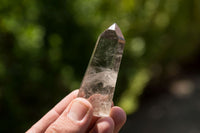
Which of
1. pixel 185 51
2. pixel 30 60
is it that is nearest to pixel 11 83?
pixel 30 60

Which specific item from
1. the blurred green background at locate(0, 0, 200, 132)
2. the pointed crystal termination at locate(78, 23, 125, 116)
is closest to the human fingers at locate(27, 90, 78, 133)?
the pointed crystal termination at locate(78, 23, 125, 116)

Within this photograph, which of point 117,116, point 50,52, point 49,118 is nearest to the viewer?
point 117,116

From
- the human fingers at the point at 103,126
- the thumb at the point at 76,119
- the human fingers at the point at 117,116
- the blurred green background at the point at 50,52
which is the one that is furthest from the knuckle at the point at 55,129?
the blurred green background at the point at 50,52

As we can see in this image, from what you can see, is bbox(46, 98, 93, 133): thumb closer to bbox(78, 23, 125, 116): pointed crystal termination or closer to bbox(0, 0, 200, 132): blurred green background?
bbox(78, 23, 125, 116): pointed crystal termination

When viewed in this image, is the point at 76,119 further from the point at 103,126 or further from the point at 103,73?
the point at 103,73

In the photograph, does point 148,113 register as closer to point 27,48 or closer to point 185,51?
point 185,51

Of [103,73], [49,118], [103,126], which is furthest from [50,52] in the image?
[103,126]
